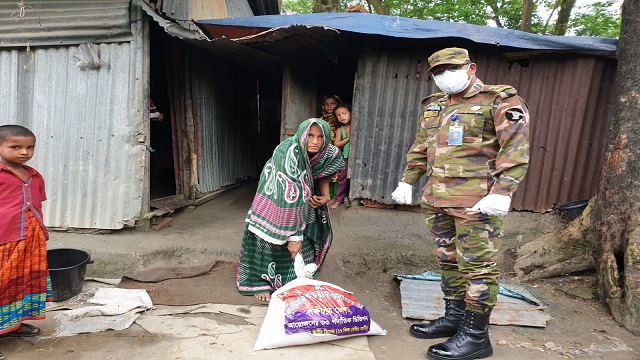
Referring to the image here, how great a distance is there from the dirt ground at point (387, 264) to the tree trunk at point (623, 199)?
198 mm

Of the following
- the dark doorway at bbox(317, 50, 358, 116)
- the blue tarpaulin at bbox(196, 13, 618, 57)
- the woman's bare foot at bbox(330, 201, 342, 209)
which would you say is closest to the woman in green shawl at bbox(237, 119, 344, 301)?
the blue tarpaulin at bbox(196, 13, 618, 57)

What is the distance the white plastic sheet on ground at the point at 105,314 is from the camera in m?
2.64

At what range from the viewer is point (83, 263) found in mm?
3119

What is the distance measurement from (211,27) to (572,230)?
4.23m

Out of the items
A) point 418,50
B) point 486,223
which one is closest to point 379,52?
point 418,50

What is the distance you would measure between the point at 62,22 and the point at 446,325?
4576 millimetres

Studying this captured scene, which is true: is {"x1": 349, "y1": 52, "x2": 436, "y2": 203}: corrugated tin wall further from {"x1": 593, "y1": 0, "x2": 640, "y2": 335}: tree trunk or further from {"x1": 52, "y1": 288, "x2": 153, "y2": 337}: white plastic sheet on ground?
{"x1": 52, "y1": 288, "x2": 153, "y2": 337}: white plastic sheet on ground

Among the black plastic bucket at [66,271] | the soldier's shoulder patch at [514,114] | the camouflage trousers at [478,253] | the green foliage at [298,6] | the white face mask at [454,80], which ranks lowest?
the black plastic bucket at [66,271]

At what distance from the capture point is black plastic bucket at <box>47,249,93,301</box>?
301cm

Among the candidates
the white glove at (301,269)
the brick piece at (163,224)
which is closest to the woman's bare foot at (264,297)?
the white glove at (301,269)

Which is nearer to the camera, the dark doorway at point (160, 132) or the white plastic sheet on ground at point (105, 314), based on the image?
the white plastic sheet on ground at point (105, 314)

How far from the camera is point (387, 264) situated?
4281 mm

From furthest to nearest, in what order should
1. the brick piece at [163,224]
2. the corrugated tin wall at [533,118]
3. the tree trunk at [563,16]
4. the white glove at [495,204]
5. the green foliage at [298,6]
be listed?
the green foliage at [298,6]
the tree trunk at [563,16]
the brick piece at [163,224]
the corrugated tin wall at [533,118]
the white glove at [495,204]

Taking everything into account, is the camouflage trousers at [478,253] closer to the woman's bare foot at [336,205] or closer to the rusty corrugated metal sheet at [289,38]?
the rusty corrugated metal sheet at [289,38]
